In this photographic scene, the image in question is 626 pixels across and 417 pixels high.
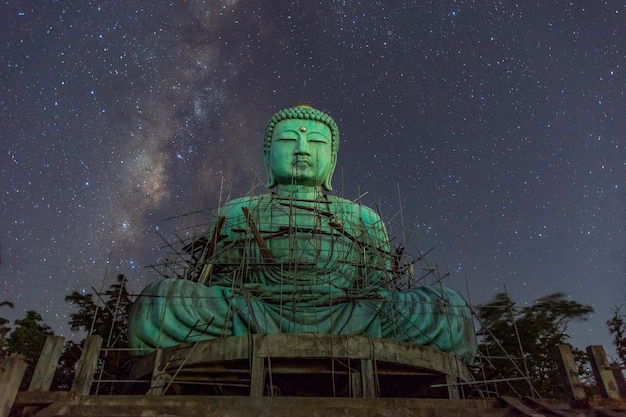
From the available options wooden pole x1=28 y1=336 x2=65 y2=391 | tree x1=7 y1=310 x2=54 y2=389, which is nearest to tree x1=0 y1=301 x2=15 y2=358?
tree x1=7 y1=310 x2=54 y2=389

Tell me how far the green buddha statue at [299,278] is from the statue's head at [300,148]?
27 millimetres

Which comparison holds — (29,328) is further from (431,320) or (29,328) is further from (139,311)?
(431,320)

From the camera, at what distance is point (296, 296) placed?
33.7ft

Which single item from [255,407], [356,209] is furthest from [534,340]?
[255,407]

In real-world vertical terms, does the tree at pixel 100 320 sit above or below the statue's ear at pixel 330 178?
below

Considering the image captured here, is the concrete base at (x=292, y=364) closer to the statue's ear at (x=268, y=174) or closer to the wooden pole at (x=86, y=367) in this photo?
the wooden pole at (x=86, y=367)

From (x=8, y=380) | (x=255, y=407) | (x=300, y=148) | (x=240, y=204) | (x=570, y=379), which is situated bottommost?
(x=255, y=407)

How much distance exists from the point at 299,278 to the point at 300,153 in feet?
13.2

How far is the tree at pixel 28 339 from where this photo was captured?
12062mm

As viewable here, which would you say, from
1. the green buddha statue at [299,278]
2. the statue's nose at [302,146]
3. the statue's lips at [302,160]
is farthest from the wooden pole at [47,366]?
the statue's nose at [302,146]

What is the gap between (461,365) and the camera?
380 inches

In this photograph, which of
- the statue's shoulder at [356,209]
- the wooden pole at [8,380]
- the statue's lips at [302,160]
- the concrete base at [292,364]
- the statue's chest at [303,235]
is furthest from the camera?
the statue's lips at [302,160]

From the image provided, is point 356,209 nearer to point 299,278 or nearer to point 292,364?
point 299,278

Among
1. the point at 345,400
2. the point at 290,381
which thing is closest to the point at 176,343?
the point at 290,381
